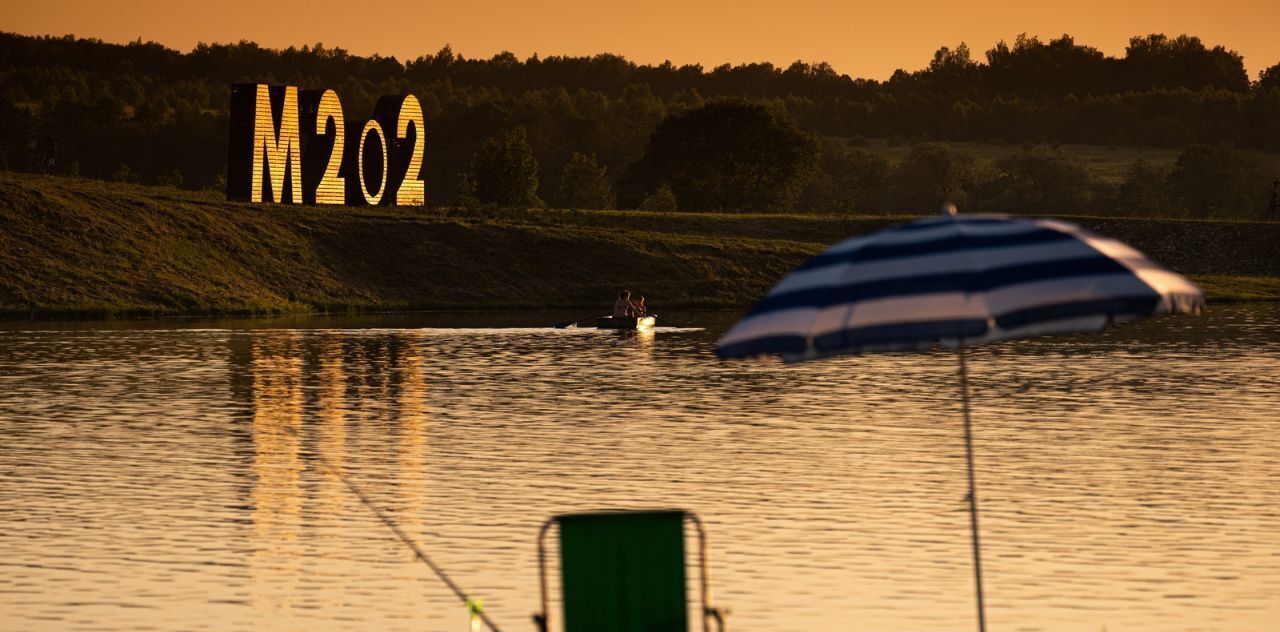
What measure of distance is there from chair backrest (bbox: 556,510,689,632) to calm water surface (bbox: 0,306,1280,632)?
14.2ft

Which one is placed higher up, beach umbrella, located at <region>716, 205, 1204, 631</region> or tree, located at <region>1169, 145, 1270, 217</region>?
tree, located at <region>1169, 145, 1270, 217</region>

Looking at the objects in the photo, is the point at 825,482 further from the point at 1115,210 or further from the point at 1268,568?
the point at 1115,210

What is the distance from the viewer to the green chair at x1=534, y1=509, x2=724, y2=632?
1174 centimetres

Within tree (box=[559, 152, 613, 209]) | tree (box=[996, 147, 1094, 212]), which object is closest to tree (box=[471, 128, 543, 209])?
tree (box=[559, 152, 613, 209])

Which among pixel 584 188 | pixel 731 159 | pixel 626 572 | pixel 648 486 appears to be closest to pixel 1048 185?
pixel 731 159

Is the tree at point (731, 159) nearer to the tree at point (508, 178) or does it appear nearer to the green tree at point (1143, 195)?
the tree at point (508, 178)

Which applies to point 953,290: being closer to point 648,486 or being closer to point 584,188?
point 648,486

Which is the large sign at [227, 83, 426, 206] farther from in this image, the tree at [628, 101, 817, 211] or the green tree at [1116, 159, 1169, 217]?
the green tree at [1116, 159, 1169, 217]

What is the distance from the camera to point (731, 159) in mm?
150625

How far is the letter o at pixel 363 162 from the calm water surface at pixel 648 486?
4392 cm

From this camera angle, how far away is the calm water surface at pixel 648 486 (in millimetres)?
17250

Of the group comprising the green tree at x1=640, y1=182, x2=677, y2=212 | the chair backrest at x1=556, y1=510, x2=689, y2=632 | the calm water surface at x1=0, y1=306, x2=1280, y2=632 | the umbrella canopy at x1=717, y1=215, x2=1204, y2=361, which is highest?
the green tree at x1=640, y1=182, x2=677, y2=212

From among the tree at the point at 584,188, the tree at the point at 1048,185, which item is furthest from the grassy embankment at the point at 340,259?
the tree at the point at 1048,185

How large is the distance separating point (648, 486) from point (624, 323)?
39.2 meters
